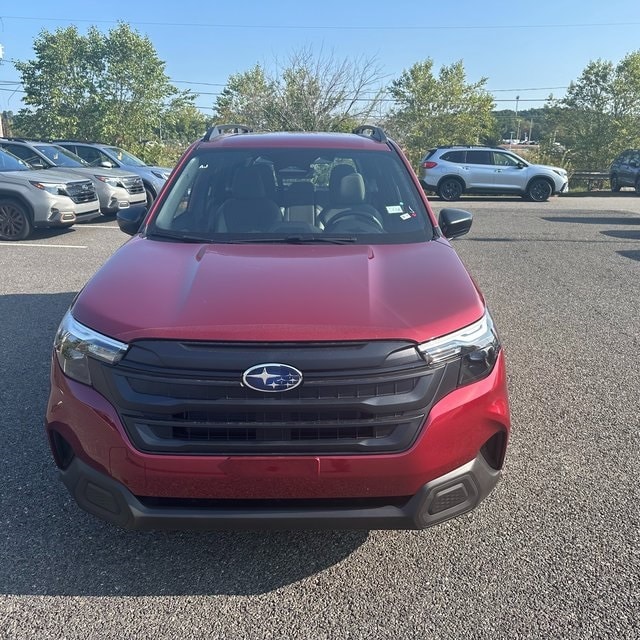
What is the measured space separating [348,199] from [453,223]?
0.70m

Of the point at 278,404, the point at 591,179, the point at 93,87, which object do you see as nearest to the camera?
the point at 278,404

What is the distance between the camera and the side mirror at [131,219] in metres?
3.97

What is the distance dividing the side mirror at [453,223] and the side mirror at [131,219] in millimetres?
1978

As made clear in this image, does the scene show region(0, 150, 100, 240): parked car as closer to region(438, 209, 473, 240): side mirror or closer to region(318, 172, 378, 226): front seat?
region(318, 172, 378, 226): front seat

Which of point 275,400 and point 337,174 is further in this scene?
point 337,174

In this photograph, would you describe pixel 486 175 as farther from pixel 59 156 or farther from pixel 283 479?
pixel 283 479

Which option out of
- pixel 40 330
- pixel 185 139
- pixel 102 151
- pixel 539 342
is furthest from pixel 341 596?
pixel 185 139

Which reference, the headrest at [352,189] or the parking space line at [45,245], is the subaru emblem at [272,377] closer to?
the headrest at [352,189]

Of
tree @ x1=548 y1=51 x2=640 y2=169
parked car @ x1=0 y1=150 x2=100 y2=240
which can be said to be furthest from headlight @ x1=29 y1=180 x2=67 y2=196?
tree @ x1=548 y1=51 x2=640 y2=169

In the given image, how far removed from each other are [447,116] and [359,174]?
4269cm

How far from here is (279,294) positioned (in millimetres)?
2521

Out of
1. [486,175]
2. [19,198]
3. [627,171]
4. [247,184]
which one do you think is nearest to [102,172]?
[19,198]

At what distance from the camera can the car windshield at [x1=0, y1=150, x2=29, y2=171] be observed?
10852 mm

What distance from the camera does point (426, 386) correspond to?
2.25m
